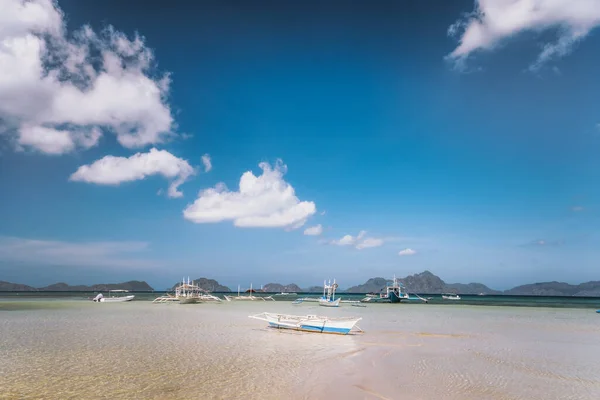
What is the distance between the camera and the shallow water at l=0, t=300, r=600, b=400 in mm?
12961

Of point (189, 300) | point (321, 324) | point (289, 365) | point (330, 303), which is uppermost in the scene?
point (321, 324)

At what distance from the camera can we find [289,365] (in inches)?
664

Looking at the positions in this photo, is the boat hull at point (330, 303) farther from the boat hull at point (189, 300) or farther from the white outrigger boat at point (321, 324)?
the white outrigger boat at point (321, 324)

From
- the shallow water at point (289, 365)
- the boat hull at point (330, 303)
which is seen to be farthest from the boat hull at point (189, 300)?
the shallow water at point (289, 365)

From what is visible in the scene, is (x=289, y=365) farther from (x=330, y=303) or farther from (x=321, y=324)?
(x=330, y=303)

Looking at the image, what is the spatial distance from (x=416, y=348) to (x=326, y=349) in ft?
17.4

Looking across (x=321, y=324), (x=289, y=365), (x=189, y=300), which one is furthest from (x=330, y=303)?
(x=289, y=365)

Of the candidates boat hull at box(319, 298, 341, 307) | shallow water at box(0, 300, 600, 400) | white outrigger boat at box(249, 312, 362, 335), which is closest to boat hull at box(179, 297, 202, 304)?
Result: boat hull at box(319, 298, 341, 307)

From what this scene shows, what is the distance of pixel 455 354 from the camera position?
20344 mm

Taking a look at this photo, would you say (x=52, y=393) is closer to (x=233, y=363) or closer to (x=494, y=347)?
(x=233, y=363)

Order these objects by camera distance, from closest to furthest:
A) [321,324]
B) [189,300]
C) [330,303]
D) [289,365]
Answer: [289,365], [321,324], [330,303], [189,300]

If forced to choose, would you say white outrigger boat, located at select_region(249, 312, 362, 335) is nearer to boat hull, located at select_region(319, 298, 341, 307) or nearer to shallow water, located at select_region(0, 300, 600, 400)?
shallow water, located at select_region(0, 300, 600, 400)

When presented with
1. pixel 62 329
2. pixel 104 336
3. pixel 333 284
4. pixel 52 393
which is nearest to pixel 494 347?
pixel 52 393

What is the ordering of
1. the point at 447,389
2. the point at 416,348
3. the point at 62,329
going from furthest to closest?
the point at 62,329, the point at 416,348, the point at 447,389
